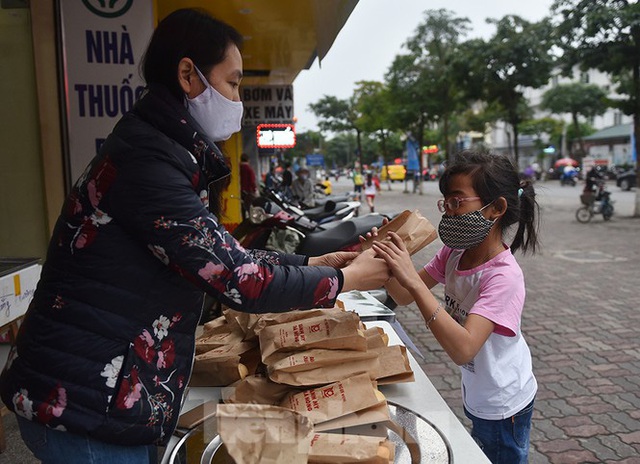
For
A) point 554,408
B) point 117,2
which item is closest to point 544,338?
point 554,408

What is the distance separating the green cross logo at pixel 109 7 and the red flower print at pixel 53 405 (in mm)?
2815

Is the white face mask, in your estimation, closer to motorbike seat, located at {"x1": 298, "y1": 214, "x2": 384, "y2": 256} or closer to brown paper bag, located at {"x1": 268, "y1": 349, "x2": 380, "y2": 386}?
brown paper bag, located at {"x1": 268, "y1": 349, "x2": 380, "y2": 386}

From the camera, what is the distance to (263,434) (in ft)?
3.94

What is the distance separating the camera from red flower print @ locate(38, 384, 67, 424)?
4.21ft

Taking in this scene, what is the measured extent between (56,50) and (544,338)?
4723 millimetres

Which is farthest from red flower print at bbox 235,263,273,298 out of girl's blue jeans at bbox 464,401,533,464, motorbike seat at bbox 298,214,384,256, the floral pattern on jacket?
motorbike seat at bbox 298,214,384,256

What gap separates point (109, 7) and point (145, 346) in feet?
9.35

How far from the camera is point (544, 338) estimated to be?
5.14m

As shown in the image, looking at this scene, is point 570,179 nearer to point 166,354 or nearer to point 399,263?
point 399,263

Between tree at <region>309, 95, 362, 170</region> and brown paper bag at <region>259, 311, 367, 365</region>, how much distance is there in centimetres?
4303

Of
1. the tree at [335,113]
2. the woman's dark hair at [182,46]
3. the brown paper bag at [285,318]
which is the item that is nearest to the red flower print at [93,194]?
the woman's dark hair at [182,46]

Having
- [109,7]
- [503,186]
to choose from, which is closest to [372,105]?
[109,7]

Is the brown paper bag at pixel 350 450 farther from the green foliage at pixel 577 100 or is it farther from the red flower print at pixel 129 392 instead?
the green foliage at pixel 577 100

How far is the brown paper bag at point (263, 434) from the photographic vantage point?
1183mm
